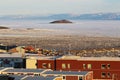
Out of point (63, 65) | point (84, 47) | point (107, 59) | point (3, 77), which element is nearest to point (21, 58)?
point (63, 65)

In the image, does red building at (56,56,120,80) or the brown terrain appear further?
the brown terrain

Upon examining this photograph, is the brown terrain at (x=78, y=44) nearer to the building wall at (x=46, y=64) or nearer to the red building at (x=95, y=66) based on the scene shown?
the red building at (x=95, y=66)

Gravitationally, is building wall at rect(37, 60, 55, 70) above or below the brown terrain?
above

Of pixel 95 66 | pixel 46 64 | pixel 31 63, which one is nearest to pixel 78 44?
pixel 31 63

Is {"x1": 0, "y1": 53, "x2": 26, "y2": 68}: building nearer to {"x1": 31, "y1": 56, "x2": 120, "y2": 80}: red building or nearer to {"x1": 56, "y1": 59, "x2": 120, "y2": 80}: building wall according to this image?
{"x1": 31, "y1": 56, "x2": 120, "y2": 80}: red building

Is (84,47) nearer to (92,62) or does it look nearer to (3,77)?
(92,62)

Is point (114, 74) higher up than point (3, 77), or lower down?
lower down

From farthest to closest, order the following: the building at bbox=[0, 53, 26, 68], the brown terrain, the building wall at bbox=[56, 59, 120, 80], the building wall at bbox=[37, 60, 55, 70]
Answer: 1. the brown terrain
2. the building at bbox=[0, 53, 26, 68]
3. the building wall at bbox=[37, 60, 55, 70]
4. the building wall at bbox=[56, 59, 120, 80]

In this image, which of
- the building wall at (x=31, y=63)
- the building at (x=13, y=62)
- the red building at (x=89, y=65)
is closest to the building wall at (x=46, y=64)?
the red building at (x=89, y=65)

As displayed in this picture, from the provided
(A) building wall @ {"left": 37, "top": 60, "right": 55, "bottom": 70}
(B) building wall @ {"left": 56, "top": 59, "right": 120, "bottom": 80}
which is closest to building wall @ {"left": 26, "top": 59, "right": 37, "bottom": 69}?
(A) building wall @ {"left": 37, "top": 60, "right": 55, "bottom": 70}

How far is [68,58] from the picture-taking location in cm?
6006

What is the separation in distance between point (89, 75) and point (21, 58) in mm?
11754

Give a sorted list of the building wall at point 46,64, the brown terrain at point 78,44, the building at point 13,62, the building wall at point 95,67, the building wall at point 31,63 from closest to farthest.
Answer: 1. the building wall at point 95,67
2. the building wall at point 46,64
3. the building wall at point 31,63
4. the building at point 13,62
5. the brown terrain at point 78,44

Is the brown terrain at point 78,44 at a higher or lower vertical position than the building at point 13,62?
lower
